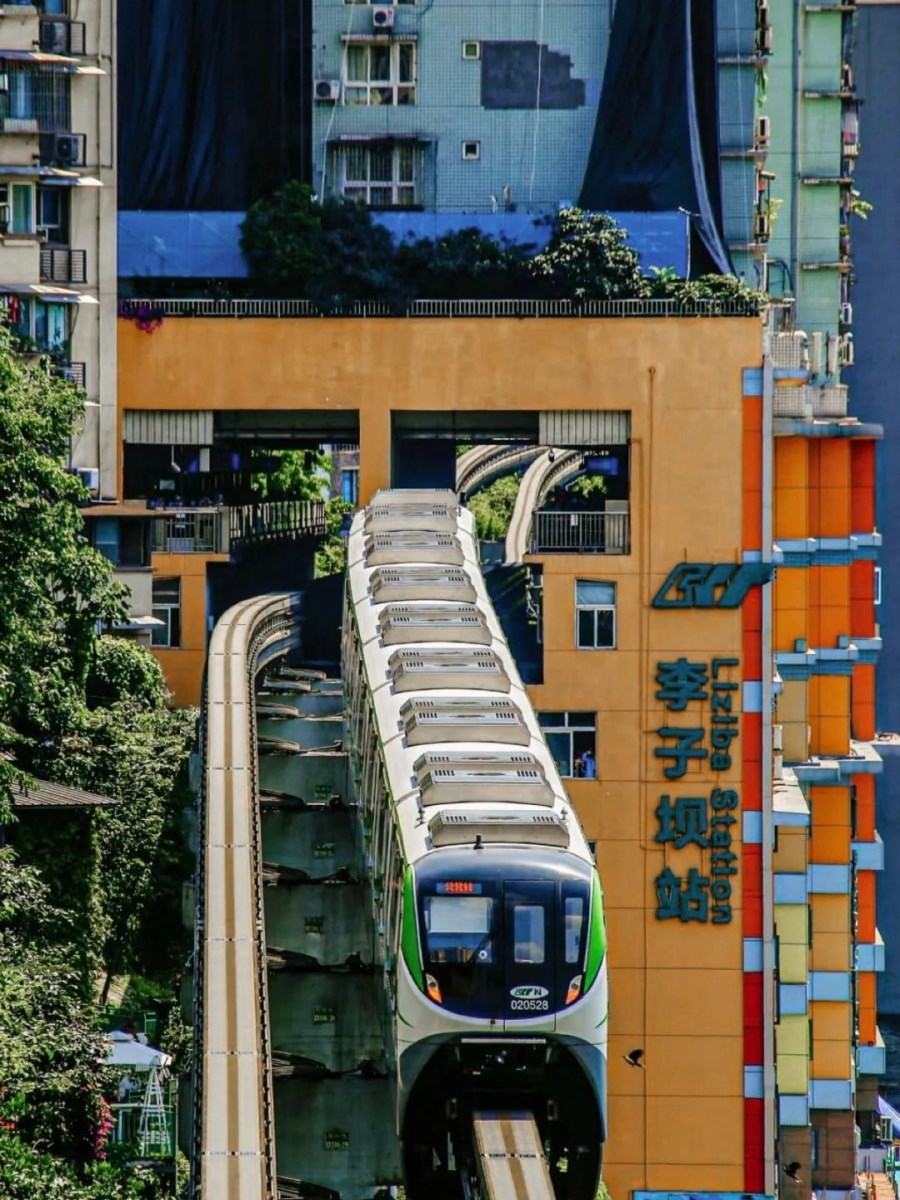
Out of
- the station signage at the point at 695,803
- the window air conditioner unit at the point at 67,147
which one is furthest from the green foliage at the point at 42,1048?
the window air conditioner unit at the point at 67,147

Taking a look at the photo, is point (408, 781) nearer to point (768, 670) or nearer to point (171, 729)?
point (171, 729)

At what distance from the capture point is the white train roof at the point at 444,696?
106 ft

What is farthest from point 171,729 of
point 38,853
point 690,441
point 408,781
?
point 408,781

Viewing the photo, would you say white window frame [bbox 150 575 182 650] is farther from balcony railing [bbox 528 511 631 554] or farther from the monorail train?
A: the monorail train

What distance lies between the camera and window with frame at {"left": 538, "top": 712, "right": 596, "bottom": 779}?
54781 millimetres

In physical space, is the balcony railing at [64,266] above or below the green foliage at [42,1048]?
above

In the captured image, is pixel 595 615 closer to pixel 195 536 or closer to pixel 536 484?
pixel 195 536

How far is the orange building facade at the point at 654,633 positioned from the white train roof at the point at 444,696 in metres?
6.55

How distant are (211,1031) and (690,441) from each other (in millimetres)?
26961

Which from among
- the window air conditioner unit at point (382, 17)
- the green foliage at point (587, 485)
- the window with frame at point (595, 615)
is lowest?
the window with frame at point (595, 615)

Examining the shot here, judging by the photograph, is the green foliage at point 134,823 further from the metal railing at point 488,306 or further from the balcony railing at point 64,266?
the metal railing at point 488,306

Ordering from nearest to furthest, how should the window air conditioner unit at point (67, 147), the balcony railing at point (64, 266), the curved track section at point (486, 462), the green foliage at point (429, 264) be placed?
the window air conditioner unit at point (67, 147) → the balcony railing at point (64, 266) → the green foliage at point (429, 264) → the curved track section at point (486, 462)

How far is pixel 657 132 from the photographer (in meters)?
58.2

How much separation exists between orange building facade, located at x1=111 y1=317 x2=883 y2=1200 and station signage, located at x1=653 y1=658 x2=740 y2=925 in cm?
4
